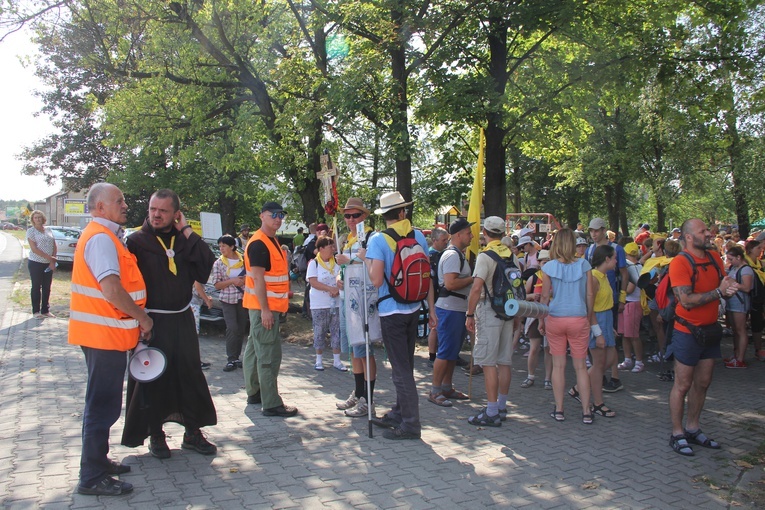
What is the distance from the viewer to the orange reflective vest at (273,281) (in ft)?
19.9

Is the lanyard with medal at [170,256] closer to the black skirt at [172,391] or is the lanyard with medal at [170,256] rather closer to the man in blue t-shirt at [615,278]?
the black skirt at [172,391]

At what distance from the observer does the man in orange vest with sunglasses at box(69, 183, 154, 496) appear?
4.06 metres

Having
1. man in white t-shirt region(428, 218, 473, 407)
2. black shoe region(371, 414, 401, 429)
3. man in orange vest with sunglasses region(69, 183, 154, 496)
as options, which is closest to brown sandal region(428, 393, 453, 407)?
man in white t-shirt region(428, 218, 473, 407)

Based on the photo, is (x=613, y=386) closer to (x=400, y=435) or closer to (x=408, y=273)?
(x=400, y=435)

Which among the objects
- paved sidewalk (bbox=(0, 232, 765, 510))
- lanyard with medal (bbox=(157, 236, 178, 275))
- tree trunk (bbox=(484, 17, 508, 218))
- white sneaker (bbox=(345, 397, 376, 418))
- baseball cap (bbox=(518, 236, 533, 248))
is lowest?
paved sidewalk (bbox=(0, 232, 765, 510))

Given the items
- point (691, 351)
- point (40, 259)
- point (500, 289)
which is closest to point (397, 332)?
point (500, 289)

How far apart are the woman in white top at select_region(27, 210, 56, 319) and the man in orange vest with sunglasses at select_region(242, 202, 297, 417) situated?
713 centimetres

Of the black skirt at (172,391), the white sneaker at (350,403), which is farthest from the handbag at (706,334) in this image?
the black skirt at (172,391)

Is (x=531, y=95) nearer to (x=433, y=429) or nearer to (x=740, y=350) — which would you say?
(x=740, y=350)

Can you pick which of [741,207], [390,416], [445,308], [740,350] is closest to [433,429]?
[390,416]

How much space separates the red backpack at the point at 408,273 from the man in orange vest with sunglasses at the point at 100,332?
222cm

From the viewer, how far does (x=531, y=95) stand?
12055mm

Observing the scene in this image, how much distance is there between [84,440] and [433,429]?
3.18m

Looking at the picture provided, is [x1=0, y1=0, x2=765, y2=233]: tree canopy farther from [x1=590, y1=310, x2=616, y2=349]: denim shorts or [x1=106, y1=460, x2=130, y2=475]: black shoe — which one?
[x1=106, y1=460, x2=130, y2=475]: black shoe
